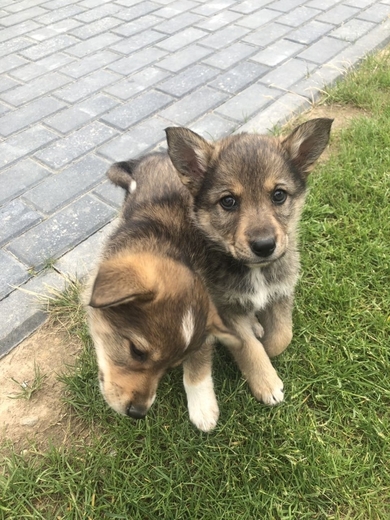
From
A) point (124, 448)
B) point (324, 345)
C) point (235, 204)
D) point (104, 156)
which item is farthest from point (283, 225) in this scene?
point (104, 156)

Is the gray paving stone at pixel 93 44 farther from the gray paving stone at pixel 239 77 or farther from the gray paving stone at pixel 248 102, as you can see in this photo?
the gray paving stone at pixel 248 102

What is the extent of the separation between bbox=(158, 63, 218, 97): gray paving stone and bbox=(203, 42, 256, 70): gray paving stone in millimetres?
161

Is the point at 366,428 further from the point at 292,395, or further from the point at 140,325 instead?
the point at 140,325

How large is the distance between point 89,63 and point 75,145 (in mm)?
1781

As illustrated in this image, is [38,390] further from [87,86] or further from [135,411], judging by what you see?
[87,86]

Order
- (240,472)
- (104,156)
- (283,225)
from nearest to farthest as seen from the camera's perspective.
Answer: (240,472) → (283,225) → (104,156)

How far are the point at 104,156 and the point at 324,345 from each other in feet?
9.15

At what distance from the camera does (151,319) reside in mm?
2189

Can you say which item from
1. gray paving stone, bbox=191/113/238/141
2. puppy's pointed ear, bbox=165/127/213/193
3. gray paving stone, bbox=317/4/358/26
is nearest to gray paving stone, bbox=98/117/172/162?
gray paving stone, bbox=191/113/238/141

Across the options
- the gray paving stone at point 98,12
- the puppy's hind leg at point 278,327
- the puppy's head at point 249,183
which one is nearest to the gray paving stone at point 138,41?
the gray paving stone at point 98,12

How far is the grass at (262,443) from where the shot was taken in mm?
2496

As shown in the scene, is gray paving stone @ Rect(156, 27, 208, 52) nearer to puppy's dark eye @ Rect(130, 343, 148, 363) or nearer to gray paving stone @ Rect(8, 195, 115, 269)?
gray paving stone @ Rect(8, 195, 115, 269)

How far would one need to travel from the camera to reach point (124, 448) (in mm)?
2723

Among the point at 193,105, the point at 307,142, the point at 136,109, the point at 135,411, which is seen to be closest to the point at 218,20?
the point at 193,105
